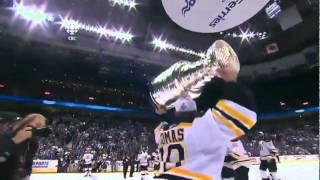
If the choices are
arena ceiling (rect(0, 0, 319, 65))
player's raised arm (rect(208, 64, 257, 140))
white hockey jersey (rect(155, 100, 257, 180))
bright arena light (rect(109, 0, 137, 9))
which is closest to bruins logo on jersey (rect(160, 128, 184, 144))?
white hockey jersey (rect(155, 100, 257, 180))

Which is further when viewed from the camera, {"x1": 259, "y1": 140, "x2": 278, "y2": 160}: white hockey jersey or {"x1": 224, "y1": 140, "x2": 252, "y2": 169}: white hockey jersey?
{"x1": 259, "y1": 140, "x2": 278, "y2": 160}: white hockey jersey

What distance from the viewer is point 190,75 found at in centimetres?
169

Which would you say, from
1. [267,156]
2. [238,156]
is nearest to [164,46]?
[238,156]

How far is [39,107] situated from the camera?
5.75 ft

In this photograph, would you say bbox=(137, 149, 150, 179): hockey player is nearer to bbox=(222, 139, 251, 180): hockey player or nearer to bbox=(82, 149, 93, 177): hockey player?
bbox=(82, 149, 93, 177): hockey player

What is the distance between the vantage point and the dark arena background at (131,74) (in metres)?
1.79

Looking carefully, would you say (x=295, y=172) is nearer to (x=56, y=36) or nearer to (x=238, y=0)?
(x=238, y=0)

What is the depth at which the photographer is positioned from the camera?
1.72 metres

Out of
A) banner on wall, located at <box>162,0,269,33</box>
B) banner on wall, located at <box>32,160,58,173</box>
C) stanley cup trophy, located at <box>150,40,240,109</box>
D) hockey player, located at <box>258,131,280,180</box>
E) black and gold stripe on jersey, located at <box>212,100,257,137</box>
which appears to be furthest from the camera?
banner on wall, located at <box>162,0,269,33</box>

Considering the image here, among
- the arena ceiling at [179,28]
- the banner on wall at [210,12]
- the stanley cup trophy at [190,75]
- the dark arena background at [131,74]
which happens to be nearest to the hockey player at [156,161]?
the dark arena background at [131,74]

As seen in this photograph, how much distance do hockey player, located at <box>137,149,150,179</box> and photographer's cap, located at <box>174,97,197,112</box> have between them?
31 cm

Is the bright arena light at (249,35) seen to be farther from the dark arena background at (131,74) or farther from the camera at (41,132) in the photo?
the camera at (41,132)

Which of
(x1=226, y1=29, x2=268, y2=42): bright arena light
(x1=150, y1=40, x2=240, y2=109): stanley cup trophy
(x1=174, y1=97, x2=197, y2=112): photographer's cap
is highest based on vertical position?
(x1=226, y1=29, x2=268, y2=42): bright arena light

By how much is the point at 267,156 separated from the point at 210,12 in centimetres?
87
